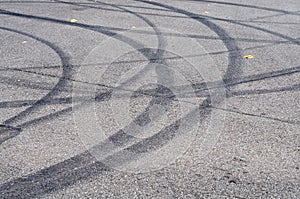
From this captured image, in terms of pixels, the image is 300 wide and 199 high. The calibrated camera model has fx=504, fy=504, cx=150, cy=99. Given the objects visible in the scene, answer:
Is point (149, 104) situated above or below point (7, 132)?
above

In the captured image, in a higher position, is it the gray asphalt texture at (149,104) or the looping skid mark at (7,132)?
the gray asphalt texture at (149,104)

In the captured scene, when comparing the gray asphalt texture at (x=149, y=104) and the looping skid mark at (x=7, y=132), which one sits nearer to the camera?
the gray asphalt texture at (x=149, y=104)

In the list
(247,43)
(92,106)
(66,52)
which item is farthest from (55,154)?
(247,43)

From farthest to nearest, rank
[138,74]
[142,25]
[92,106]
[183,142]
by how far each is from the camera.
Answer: [142,25] → [138,74] → [92,106] → [183,142]

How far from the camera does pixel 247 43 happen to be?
24.0ft

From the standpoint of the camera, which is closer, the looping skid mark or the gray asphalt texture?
the gray asphalt texture

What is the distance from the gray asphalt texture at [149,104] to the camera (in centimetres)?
391

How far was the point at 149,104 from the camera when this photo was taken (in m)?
5.19

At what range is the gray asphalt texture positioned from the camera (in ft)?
12.8

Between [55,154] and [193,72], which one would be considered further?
[193,72]

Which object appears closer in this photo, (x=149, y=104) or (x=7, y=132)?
(x=7, y=132)

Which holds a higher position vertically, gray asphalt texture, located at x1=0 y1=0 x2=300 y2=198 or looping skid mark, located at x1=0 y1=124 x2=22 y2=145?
gray asphalt texture, located at x1=0 y1=0 x2=300 y2=198

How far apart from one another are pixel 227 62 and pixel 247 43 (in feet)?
3.21

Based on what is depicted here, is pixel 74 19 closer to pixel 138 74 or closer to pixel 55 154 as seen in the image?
pixel 138 74
